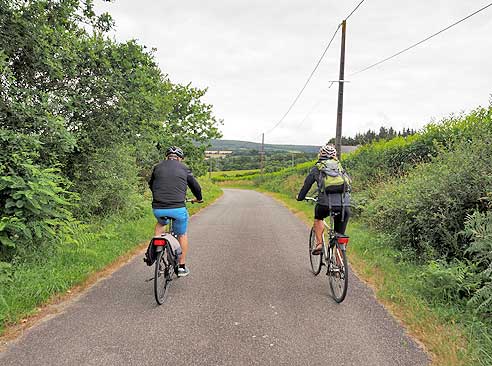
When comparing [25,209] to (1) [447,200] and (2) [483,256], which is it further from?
(1) [447,200]

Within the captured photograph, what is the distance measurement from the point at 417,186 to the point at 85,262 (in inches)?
252

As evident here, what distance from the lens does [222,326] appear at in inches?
160

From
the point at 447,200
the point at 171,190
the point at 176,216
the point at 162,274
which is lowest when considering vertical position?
the point at 162,274

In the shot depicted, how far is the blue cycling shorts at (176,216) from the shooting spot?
5230mm

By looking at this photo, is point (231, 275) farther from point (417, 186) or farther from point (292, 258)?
point (417, 186)

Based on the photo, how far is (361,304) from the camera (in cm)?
484

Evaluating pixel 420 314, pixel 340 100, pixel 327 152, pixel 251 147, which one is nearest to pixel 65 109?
pixel 327 152

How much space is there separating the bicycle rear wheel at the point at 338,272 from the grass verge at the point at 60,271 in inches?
149

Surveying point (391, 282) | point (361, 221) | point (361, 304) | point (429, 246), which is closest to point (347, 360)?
point (361, 304)

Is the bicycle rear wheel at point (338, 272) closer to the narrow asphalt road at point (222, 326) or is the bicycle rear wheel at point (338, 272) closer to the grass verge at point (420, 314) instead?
the narrow asphalt road at point (222, 326)

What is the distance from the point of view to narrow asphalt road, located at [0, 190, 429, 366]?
3.39 meters

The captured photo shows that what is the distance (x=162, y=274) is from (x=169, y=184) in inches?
50.7

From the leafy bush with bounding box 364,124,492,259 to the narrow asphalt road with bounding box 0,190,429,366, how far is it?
5.45ft

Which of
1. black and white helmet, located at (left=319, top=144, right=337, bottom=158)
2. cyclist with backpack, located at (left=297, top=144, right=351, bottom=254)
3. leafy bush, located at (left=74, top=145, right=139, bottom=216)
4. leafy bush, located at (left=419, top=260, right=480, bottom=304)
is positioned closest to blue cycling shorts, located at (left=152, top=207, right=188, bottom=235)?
cyclist with backpack, located at (left=297, top=144, right=351, bottom=254)
